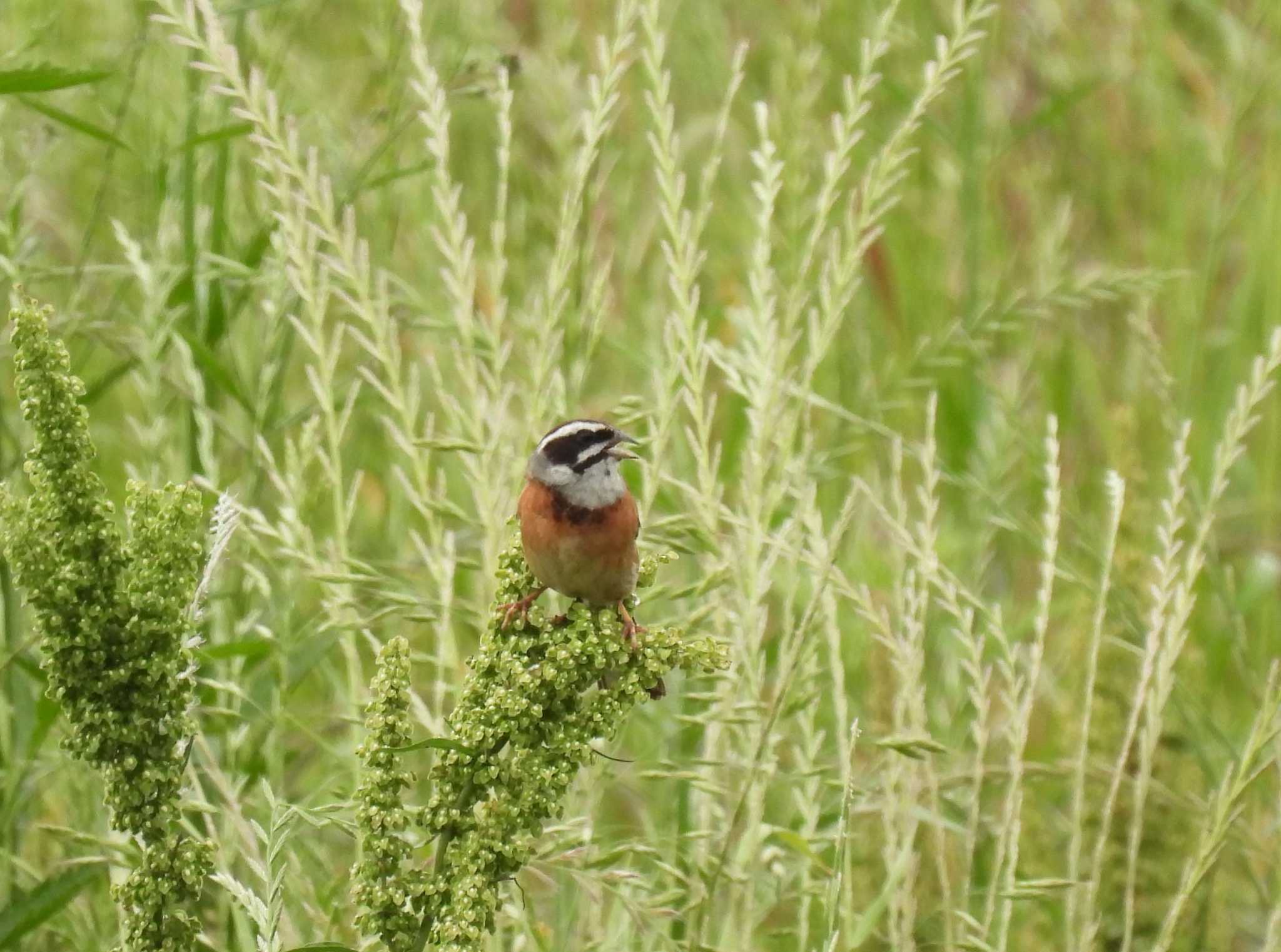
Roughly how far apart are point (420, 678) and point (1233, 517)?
278 centimetres

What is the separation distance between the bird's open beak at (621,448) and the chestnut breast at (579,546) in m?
0.16

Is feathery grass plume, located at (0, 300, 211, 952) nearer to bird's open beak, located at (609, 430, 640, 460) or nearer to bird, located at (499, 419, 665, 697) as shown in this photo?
bird, located at (499, 419, 665, 697)

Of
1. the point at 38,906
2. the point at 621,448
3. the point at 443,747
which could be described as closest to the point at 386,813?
the point at 443,747

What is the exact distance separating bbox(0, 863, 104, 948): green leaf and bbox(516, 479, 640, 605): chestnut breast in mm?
1023

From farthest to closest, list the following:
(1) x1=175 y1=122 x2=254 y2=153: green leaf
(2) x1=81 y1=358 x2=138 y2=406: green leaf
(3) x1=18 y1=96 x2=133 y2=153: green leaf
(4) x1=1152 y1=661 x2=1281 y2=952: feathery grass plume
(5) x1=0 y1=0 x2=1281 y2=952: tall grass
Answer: (2) x1=81 y1=358 x2=138 y2=406: green leaf, (1) x1=175 y1=122 x2=254 y2=153: green leaf, (3) x1=18 y1=96 x2=133 y2=153: green leaf, (5) x1=0 y1=0 x2=1281 y2=952: tall grass, (4) x1=1152 y1=661 x2=1281 y2=952: feathery grass plume

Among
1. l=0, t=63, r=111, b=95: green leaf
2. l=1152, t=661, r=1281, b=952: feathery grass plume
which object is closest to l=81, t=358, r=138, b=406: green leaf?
l=0, t=63, r=111, b=95: green leaf

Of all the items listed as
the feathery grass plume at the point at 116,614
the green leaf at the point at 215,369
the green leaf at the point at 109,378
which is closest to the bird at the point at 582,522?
the feathery grass plume at the point at 116,614

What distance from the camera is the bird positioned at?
97.0 inches

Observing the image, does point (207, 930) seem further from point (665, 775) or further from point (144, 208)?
point (144, 208)

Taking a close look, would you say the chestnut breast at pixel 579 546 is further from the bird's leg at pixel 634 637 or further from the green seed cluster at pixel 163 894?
the green seed cluster at pixel 163 894

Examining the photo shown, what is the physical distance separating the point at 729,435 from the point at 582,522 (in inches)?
92.5

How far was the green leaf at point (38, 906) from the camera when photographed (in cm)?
281

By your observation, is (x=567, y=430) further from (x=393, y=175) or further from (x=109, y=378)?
(x=109, y=378)

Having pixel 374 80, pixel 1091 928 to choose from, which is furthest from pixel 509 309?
pixel 1091 928
